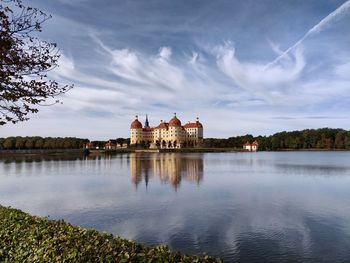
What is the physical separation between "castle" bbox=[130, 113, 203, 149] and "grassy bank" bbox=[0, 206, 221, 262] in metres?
156

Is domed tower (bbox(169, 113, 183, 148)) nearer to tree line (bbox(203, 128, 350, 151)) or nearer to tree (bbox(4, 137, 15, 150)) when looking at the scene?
Answer: tree line (bbox(203, 128, 350, 151))

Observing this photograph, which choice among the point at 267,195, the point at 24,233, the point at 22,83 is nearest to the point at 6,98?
the point at 22,83

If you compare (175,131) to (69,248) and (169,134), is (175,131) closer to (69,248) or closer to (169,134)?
(169,134)

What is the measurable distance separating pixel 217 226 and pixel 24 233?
8079 millimetres

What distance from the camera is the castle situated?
565 ft

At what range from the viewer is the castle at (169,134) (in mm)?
172300

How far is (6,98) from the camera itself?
37.3 ft

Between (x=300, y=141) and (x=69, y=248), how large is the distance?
182 metres

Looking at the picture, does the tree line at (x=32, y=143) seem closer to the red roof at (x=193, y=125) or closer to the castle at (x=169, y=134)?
the castle at (x=169, y=134)

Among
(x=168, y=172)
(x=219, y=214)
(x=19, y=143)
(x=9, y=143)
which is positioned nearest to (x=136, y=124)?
(x=19, y=143)

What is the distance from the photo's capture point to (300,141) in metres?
179

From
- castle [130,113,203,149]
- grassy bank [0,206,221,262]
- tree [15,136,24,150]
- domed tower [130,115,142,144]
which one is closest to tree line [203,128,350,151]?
castle [130,113,203,149]

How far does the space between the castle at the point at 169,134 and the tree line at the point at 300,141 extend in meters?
7.35

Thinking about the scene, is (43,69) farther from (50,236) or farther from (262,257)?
(262,257)
